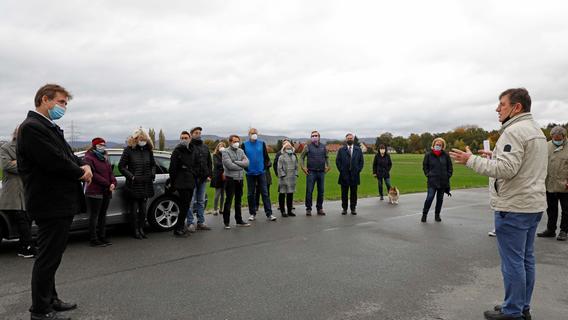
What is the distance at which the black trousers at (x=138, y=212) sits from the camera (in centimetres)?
708

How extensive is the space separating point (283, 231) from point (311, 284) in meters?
3.18

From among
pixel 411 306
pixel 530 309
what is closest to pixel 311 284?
pixel 411 306

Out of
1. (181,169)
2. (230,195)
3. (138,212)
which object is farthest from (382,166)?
(138,212)

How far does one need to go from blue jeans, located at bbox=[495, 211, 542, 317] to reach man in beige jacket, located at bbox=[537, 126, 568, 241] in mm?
4346

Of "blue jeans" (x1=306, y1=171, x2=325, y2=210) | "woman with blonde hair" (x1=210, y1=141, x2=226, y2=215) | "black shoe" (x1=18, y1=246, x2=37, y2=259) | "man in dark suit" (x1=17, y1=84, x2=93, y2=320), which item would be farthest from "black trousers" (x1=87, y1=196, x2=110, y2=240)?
"blue jeans" (x1=306, y1=171, x2=325, y2=210)

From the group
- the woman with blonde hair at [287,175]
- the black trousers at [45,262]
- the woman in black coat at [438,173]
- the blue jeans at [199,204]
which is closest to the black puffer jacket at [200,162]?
the blue jeans at [199,204]

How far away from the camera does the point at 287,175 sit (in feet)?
32.0

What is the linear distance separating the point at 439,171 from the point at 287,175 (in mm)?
3737

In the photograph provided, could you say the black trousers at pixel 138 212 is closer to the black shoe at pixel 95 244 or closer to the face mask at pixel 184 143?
the black shoe at pixel 95 244

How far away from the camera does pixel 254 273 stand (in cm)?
491

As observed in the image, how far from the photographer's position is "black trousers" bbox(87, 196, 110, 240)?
647 centimetres

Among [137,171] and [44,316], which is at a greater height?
[137,171]

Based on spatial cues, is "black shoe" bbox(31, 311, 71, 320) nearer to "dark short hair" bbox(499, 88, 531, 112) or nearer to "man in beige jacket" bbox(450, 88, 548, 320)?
"man in beige jacket" bbox(450, 88, 548, 320)

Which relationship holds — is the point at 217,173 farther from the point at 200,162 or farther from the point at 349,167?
the point at 349,167
